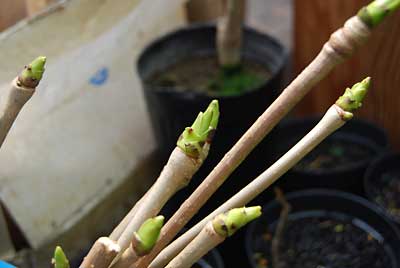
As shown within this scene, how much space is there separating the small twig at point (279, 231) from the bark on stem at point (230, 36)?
1.16 ft

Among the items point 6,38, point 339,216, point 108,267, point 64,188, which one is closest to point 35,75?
point 108,267

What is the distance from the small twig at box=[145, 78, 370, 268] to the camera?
51 cm

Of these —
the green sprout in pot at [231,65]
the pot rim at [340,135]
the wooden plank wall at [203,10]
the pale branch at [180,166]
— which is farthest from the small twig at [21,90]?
the wooden plank wall at [203,10]

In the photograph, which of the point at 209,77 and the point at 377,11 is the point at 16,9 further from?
the point at 377,11

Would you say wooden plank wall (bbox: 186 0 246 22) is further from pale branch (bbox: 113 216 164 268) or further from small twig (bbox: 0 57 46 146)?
pale branch (bbox: 113 216 164 268)

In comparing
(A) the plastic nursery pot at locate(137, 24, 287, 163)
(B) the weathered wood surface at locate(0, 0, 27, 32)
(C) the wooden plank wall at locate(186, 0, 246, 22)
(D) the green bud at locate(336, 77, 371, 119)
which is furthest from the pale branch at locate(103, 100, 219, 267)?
(C) the wooden plank wall at locate(186, 0, 246, 22)

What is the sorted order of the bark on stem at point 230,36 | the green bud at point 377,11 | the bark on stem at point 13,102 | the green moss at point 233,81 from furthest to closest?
1. the green moss at point 233,81
2. the bark on stem at point 230,36
3. the bark on stem at point 13,102
4. the green bud at point 377,11

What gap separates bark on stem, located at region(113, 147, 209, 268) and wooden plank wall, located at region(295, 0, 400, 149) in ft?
2.68

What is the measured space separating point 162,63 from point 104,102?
0.60ft

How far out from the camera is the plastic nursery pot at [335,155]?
1.26 m

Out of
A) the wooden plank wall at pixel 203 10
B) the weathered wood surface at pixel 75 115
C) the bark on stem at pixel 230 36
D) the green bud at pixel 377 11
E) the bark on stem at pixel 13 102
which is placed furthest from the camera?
the wooden plank wall at pixel 203 10

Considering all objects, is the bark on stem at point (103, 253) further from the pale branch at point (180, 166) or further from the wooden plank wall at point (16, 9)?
the wooden plank wall at point (16, 9)

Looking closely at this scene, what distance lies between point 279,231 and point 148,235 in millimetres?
655

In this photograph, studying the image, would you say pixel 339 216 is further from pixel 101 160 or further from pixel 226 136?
pixel 101 160
